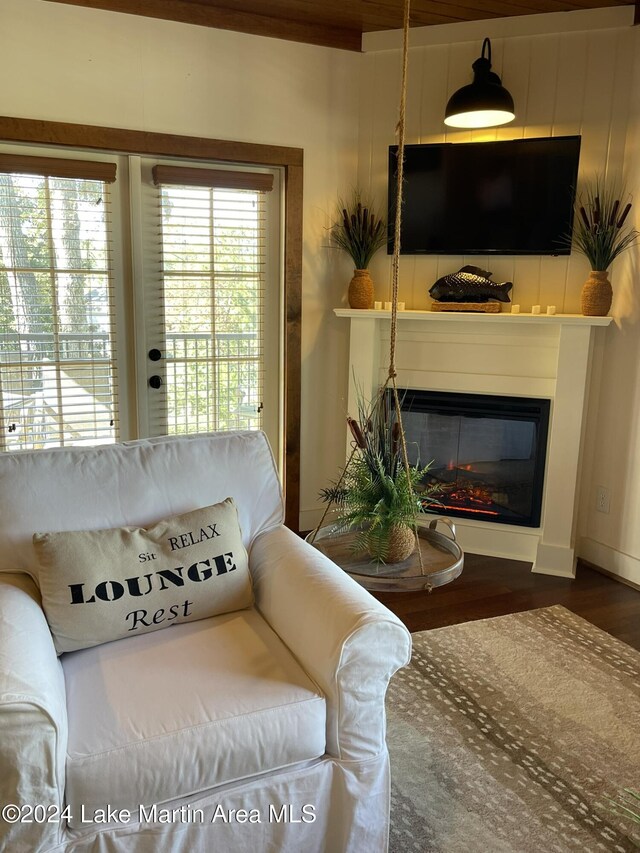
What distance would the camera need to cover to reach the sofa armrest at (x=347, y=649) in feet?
5.35

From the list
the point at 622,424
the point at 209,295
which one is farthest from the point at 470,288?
the point at 209,295

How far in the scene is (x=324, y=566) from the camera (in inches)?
76.9

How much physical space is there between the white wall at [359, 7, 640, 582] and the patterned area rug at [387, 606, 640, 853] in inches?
36.1

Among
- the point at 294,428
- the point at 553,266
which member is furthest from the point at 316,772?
the point at 553,266

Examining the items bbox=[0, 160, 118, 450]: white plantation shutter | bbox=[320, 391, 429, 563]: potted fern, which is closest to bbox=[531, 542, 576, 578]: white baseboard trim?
bbox=[320, 391, 429, 563]: potted fern

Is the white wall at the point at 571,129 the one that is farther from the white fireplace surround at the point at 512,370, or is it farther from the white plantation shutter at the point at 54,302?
the white plantation shutter at the point at 54,302

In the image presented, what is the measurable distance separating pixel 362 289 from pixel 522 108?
1221 millimetres

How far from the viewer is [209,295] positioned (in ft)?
12.2

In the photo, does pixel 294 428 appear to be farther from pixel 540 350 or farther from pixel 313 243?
pixel 540 350

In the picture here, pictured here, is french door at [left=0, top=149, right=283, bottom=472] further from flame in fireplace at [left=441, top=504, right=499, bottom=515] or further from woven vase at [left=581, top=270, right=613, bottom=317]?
woven vase at [left=581, top=270, right=613, bottom=317]

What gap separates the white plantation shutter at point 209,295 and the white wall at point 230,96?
26cm

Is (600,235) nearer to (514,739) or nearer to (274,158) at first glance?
(274,158)

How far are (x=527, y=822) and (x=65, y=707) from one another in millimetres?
1275

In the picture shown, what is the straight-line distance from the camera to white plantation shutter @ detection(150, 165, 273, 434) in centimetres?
358
